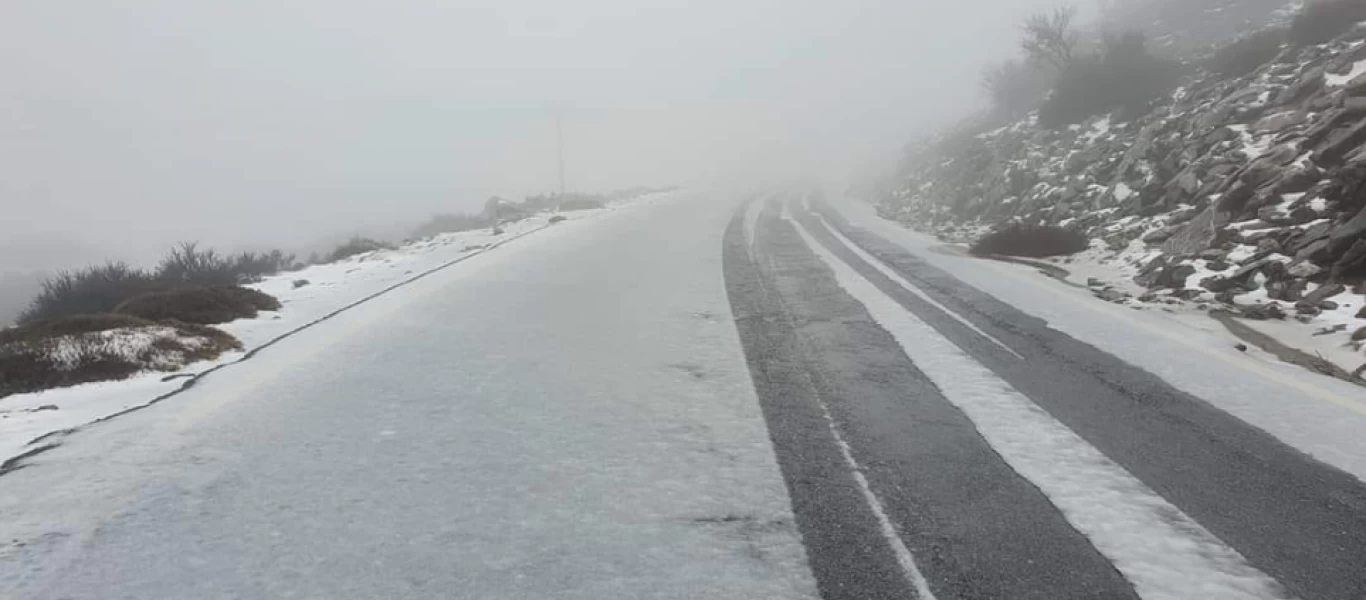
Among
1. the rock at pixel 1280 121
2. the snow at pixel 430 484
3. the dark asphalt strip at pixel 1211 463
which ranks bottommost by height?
the dark asphalt strip at pixel 1211 463

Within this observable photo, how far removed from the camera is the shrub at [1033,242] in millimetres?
12055

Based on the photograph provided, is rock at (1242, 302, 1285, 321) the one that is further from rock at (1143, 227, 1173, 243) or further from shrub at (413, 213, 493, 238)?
shrub at (413, 213, 493, 238)

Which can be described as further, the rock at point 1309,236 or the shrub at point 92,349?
the rock at point 1309,236

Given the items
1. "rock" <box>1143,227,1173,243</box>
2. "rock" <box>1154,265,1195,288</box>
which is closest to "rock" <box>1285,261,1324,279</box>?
"rock" <box>1154,265,1195,288</box>

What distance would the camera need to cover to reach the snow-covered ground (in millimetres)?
4254

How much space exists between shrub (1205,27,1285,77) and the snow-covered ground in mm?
16098

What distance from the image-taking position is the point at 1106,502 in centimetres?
324

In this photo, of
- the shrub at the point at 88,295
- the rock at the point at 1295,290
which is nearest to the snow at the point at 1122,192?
the rock at the point at 1295,290

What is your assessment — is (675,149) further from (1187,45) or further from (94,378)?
(94,378)

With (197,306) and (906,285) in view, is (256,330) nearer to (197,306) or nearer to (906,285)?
(197,306)

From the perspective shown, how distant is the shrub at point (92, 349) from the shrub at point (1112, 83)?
62.5 feet

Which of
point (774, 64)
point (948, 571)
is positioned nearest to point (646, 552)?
point (948, 571)

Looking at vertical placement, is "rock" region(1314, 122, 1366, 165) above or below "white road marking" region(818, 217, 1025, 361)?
above

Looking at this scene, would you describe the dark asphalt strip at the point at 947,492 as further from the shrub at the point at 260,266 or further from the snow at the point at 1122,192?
the shrub at the point at 260,266
